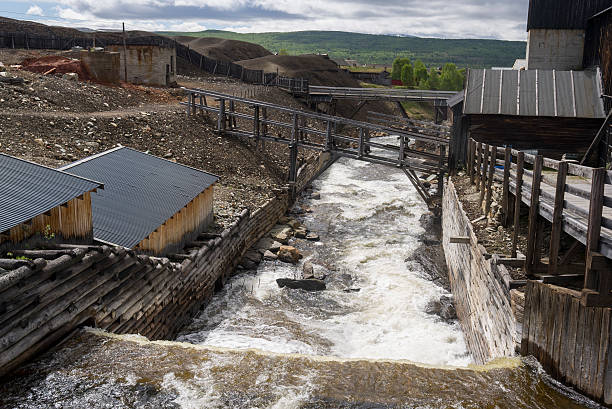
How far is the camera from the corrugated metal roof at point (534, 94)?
2000cm

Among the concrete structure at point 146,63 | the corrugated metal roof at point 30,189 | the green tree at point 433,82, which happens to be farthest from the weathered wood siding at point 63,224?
the green tree at point 433,82

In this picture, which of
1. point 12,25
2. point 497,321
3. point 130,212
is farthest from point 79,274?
point 12,25

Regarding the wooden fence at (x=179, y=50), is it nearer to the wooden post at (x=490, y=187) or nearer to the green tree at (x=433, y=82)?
the wooden post at (x=490, y=187)

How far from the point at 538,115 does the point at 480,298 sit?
11.8 metres

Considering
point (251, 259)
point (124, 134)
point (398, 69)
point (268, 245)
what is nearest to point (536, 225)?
point (251, 259)

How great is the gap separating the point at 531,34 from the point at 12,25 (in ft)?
165

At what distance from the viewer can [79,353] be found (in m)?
8.21

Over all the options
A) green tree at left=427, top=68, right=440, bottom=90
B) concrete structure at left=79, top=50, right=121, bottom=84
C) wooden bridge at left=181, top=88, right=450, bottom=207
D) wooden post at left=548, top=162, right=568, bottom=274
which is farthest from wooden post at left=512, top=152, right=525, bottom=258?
green tree at left=427, top=68, right=440, bottom=90

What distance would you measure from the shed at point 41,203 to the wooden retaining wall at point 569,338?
772 centimetres

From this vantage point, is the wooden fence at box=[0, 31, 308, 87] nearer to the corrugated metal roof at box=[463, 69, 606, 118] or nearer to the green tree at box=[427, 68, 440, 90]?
the corrugated metal roof at box=[463, 69, 606, 118]

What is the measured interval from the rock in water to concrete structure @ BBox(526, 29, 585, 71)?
60.6 ft

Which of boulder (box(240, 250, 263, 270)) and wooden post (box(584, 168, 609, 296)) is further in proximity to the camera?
boulder (box(240, 250, 263, 270))

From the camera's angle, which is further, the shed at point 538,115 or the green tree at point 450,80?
the green tree at point 450,80

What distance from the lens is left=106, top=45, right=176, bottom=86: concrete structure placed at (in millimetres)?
32969
